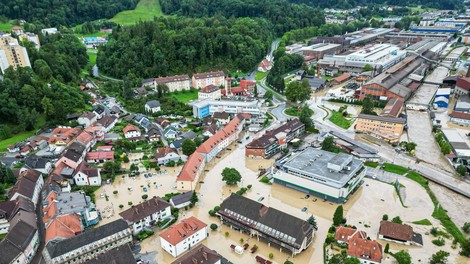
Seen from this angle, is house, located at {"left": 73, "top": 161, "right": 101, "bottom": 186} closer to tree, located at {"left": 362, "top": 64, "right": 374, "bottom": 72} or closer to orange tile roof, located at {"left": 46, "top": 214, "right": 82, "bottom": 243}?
orange tile roof, located at {"left": 46, "top": 214, "right": 82, "bottom": 243}

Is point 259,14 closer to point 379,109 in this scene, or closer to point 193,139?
point 379,109

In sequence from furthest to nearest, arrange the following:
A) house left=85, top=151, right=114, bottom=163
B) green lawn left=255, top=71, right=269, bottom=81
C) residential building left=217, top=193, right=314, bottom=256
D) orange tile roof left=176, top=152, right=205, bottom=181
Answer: green lawn left=255, top=71, right=269, bottom=81, house left=85, top=151, right=114, bottom=163, orange tile roof left=176, top=152, right=205, bottom=181, residential building left=217, top=193, right=314, bottom=256

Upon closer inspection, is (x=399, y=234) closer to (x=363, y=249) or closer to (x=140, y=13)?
(x=363, y=249)

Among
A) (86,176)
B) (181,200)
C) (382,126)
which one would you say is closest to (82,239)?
(181,200)

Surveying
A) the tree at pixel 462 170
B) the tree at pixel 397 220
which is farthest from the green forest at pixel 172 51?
the tree at pixel 397 220

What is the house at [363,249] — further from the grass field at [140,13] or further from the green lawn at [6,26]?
the grass field at [140,13]

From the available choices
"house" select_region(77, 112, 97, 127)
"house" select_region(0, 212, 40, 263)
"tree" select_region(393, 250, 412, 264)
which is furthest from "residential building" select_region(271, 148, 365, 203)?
"house" select_region(77, 112, 97, 127)
